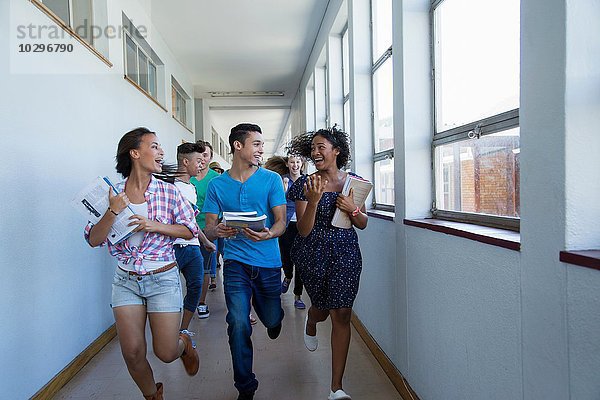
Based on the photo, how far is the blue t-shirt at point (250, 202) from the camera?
2.75 m

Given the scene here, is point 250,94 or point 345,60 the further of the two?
point 250,94

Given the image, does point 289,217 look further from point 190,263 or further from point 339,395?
point 339,395

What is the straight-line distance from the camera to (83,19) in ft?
13.1

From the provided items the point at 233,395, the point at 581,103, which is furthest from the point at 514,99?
the point at 233,395

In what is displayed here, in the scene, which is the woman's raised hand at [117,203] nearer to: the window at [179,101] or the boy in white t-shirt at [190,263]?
the boy in white t-shirt at [190,263]

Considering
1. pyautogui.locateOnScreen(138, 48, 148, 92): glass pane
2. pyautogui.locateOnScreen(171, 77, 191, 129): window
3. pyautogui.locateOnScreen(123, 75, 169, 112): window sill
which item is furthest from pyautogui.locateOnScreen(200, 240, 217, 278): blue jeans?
pyautogui.locateOnScreen(171, 77, 191, 129): window

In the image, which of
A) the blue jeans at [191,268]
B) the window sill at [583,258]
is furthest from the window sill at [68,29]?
the window sill at [583,258]

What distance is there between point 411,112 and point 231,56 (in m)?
6.36

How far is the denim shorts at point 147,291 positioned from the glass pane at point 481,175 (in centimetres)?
152

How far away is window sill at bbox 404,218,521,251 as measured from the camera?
1.62 metres

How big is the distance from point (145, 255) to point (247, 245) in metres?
0.59

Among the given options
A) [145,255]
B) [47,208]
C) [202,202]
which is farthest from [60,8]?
[145,255]

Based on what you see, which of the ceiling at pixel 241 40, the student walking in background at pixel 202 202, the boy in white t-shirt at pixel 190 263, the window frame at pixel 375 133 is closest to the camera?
the boy in white t-shirt at pixel 190 263

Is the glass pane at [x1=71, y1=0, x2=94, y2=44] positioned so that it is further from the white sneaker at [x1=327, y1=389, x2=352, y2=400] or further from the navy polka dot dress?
the white sneaker at [x1=327, y1=389, x2=352, y2=400]
